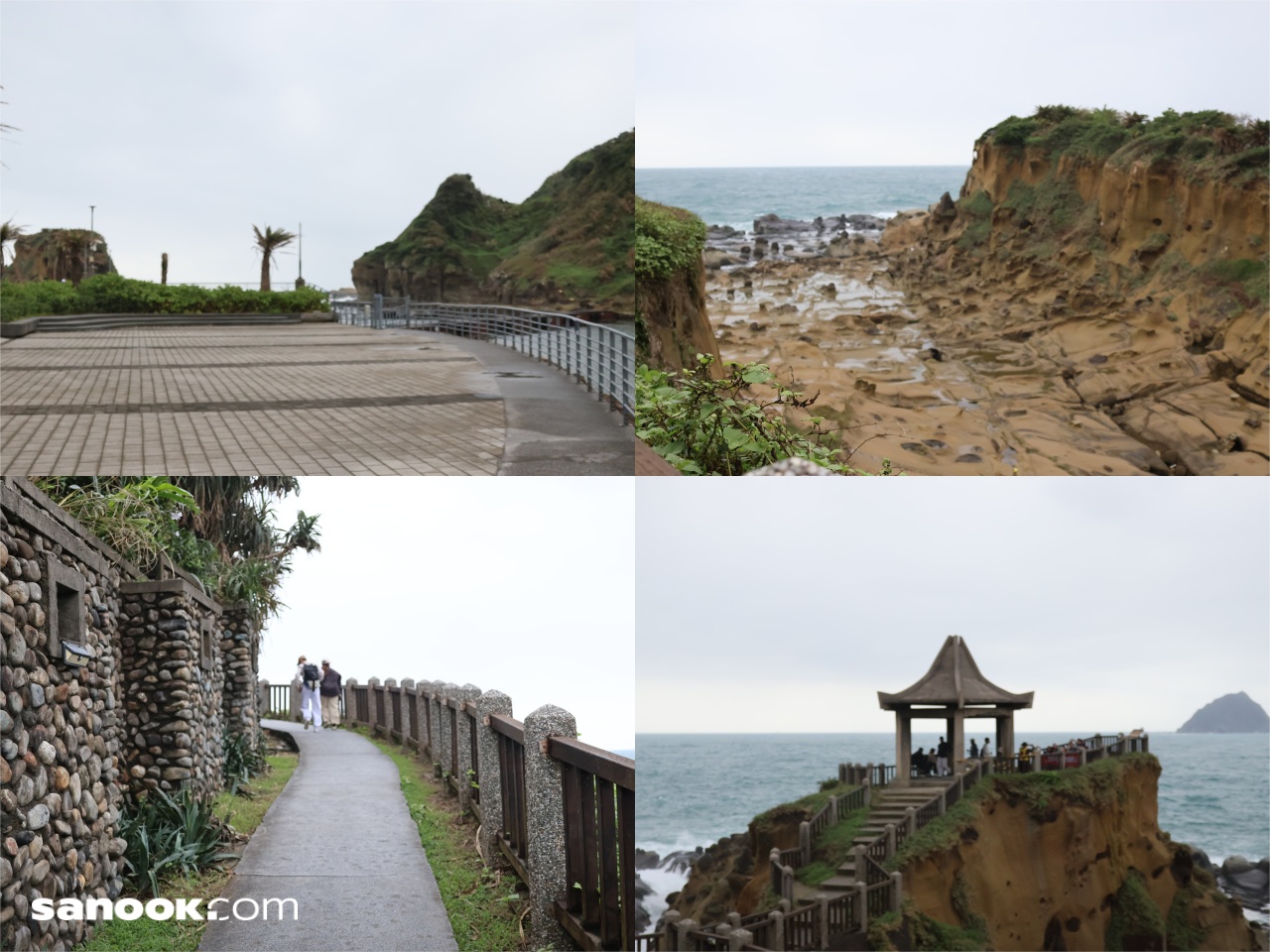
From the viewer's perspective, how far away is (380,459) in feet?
25.8

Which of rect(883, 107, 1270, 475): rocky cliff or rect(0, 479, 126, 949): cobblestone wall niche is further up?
rect(883, 107, 1270, 475): rocky cliff

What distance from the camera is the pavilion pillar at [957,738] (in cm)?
2016

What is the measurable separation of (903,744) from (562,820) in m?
16.1

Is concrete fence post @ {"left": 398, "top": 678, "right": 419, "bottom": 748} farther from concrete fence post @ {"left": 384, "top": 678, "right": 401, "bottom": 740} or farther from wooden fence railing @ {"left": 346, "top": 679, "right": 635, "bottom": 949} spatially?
wooden fence railing @ {"left": 346, "top": 679, "right": 635, "bottom": 949}

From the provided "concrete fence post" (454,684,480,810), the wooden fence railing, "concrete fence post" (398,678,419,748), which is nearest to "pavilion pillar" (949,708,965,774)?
"concrete fence post" (398,678,419,748)

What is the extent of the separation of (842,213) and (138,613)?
27.8ft

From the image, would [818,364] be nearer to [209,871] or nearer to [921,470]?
[921,470]

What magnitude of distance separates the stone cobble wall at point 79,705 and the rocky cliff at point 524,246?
3816 cm

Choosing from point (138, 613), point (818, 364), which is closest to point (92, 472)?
point (138, 613)

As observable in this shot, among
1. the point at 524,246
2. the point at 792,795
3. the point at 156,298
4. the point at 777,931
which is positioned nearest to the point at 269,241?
the point at 156,298

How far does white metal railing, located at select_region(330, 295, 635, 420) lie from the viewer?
36.3 ft

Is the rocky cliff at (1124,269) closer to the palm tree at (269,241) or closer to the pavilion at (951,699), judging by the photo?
the pavilion at (951,699)

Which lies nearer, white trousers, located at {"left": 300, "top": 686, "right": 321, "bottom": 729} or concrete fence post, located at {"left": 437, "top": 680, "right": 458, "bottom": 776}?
concrete fence post, located at {"left": 437, "top": 680, "right": 458, "bottom": 776}

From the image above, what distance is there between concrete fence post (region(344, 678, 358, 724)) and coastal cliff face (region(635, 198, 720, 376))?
13032 millimetres
